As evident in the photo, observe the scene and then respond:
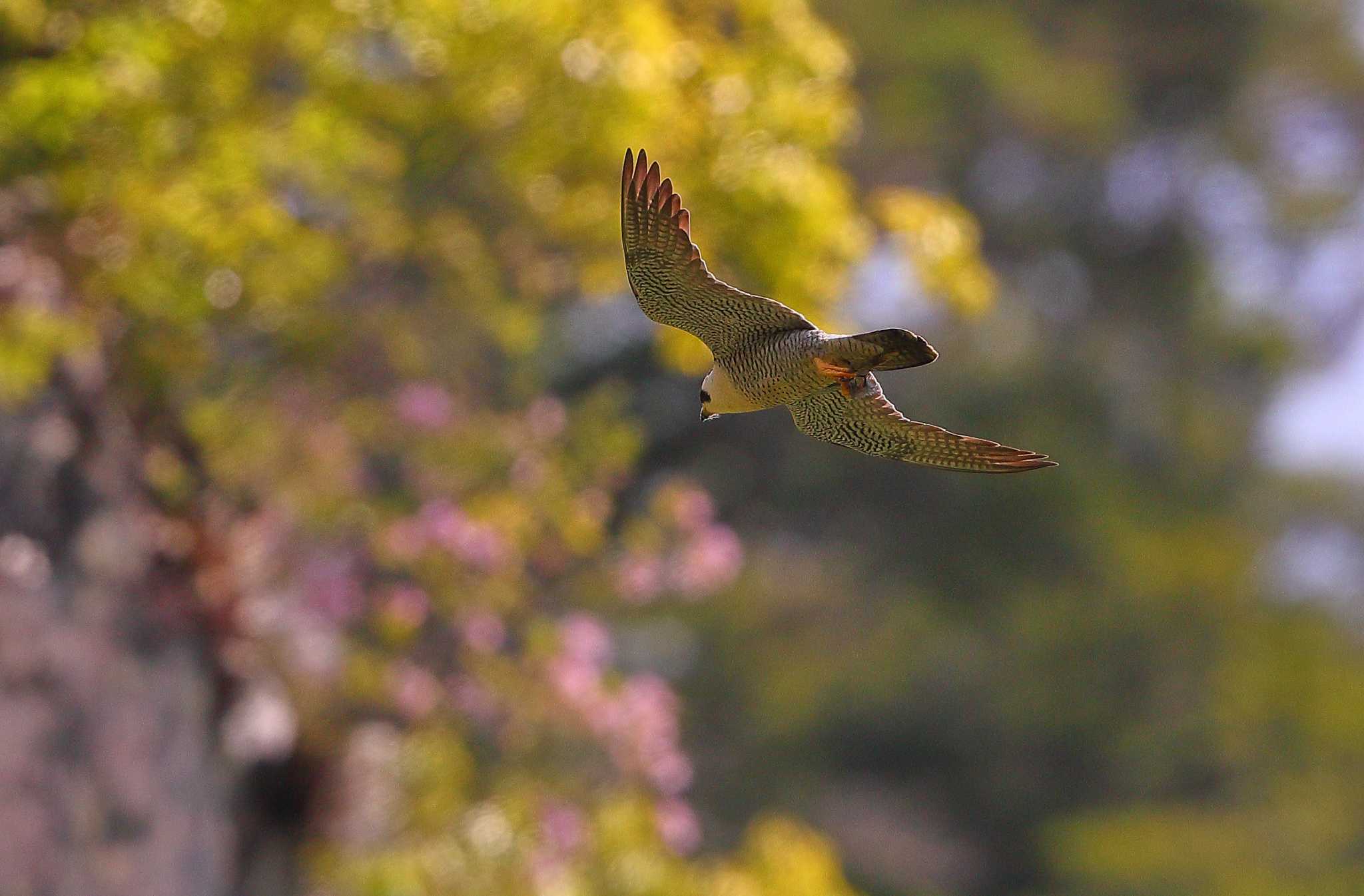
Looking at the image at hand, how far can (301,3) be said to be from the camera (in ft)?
13.6

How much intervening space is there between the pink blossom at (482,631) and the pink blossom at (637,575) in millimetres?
416

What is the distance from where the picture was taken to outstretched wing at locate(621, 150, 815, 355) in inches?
76.7

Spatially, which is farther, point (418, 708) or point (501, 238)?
point (418, 708)

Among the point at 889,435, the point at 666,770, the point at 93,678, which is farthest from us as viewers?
the point at 666,770

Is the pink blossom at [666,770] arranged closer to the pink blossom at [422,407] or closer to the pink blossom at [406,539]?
the pink blossom at [406,539]

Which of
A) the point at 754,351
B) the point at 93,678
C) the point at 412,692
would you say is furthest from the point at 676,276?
the point at 412,692

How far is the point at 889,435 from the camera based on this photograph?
2080 millimetres

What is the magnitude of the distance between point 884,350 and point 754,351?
254 millimetres

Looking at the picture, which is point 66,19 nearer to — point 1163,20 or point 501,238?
point 501,238

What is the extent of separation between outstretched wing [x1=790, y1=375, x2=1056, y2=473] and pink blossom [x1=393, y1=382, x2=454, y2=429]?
11.0ft

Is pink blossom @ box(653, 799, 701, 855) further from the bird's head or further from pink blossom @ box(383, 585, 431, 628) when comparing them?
the bird's head

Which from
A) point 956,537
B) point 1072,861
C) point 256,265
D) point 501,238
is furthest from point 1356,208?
point 256,265

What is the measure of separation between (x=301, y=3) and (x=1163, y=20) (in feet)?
29.6

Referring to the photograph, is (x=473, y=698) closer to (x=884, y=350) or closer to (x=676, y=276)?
(x=676, y=276)
